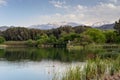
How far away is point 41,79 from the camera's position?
72.5 ft

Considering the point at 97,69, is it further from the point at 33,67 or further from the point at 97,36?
the point at 97,36

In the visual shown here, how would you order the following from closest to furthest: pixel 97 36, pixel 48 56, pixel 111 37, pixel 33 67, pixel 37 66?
pixel 33 67, pixel 37 66, pixel 48 56, pixel 111 37, pixel 97 36

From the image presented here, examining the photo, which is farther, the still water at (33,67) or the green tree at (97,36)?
the green tree at (97,36)

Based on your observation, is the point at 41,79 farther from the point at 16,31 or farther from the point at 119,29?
the point at 16,31

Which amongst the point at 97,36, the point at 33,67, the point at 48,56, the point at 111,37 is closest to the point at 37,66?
the point at 33,67

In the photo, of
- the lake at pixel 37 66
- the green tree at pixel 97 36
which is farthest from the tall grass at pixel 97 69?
the green tree at pixel 97 36

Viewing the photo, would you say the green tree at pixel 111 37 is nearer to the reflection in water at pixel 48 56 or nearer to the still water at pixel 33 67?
the reflection in water at pixel 48 56

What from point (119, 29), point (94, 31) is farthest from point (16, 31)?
point (119, 29)

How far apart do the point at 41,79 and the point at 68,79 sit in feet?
24.2

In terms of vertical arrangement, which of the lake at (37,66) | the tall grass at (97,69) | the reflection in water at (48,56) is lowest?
the reflection in water at (48,56)

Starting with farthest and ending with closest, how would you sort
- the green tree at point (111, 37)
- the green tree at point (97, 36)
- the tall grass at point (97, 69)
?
the green tree at point (97, 36)
the green tree at point (111, 37)
the tall grass at point (97, 69)

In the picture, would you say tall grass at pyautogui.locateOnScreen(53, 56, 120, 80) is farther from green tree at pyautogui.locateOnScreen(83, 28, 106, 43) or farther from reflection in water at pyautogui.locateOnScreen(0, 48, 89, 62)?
green tree at pyautogui.locateOnScreen(83, 28, 106, 43)

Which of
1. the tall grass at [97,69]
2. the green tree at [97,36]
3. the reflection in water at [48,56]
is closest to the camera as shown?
the tall grass at [97,69]

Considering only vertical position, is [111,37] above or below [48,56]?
above
